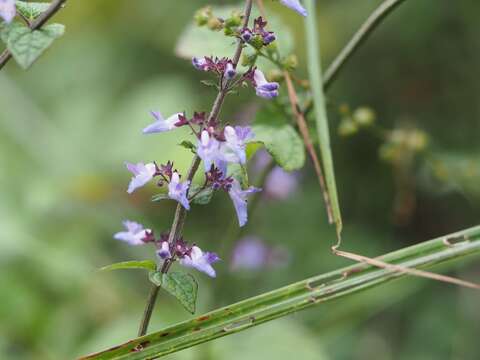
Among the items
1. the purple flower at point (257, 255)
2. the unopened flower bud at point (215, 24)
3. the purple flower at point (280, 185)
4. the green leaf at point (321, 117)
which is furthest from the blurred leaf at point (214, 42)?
the purple flower at point (257, 255)

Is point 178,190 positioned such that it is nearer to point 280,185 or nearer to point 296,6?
point 296,6

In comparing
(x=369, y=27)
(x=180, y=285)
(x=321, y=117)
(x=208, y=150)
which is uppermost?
(x=369, y=27)

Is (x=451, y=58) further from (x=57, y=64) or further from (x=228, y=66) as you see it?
(x=228, y=66)

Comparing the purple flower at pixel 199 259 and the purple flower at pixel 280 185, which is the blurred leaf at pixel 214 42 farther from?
the purple flower at pixel 280 185

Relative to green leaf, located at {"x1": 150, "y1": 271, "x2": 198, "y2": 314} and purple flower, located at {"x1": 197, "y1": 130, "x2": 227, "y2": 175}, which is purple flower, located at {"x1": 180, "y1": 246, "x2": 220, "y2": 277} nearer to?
green leaf, located at {"x1": 150, "y1": 271, "x2": 198, "y2": 314}

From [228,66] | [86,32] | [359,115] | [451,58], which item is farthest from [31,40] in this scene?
[86,32]

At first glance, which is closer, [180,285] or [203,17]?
[180,285]

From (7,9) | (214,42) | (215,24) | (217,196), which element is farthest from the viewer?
(217,196)

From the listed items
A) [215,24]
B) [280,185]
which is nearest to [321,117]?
[215,24]

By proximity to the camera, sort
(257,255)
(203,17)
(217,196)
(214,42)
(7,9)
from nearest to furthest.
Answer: (7,9) → (203,17) → (214,42) → (257,255) → (217,196)
